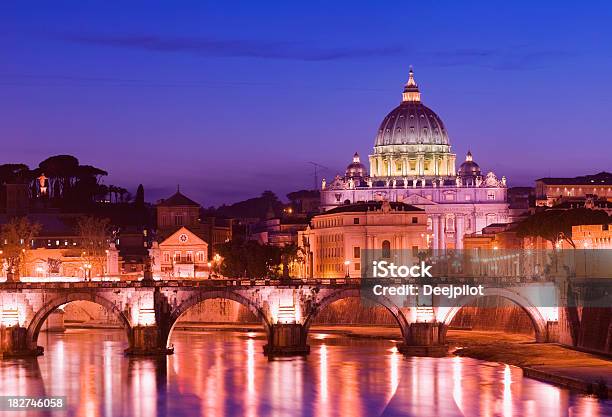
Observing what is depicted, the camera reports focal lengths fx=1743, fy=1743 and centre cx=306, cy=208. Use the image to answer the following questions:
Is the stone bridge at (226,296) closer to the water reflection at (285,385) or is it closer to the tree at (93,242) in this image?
the water reflection at (285,385)

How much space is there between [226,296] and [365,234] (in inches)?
2684

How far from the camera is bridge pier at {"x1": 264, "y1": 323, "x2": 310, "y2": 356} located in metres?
91.2

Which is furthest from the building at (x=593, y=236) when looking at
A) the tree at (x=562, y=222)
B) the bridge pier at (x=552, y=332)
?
the bridge pier at (x=552, y=332)

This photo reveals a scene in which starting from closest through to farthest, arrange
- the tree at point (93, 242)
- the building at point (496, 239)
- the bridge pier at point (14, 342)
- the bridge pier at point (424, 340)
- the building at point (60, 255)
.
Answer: the bridge pier at point (14, 342) < the bridge pier at point (424, 340) < the building at point (60, 255) < the tree at point (93, 242) < the building at point (496, 239)

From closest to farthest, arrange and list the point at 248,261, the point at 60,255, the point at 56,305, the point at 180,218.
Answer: the point at 56,305 → the point at 248,261 → the point at 60,255 → the point at 180,218

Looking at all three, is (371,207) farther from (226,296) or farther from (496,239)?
(226,296)

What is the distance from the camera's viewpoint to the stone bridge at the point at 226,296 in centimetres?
9062

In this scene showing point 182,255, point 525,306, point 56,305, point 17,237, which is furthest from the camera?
point 182,255

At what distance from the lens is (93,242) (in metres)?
142

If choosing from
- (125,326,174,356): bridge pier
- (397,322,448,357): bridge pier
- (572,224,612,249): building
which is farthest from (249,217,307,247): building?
(125,326,174,356): bridge pier

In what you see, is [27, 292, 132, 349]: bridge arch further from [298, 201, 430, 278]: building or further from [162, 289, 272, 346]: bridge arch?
[298, 201, 430, 278]: building

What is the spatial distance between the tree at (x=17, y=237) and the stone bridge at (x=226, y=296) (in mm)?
30602

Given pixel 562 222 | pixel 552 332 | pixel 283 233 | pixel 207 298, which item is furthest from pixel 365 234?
pixel 552 332

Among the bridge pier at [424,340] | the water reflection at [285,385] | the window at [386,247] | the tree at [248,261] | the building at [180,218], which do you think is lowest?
the water reflection at [285,385]
